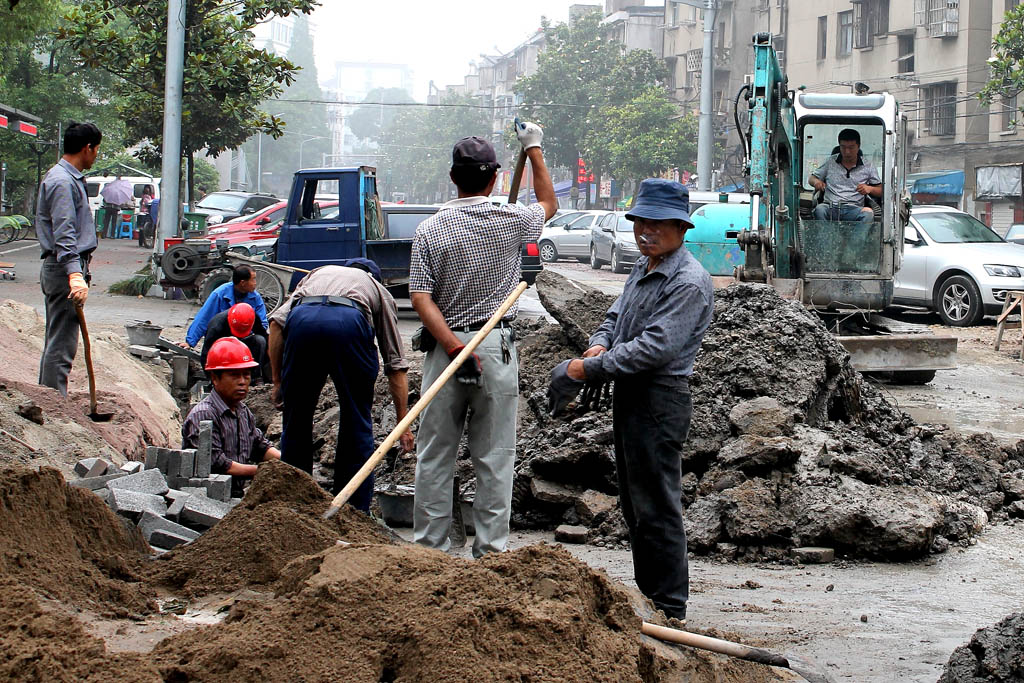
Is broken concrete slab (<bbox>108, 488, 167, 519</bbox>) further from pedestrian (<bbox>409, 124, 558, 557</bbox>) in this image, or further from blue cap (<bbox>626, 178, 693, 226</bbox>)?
blue cap (<bbox>626, 178, 693, 226</bbox>)

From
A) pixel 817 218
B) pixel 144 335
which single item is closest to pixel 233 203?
pixel 144 335

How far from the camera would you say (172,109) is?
18.7m

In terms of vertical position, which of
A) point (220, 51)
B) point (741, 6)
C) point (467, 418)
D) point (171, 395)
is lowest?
point (171, 395)

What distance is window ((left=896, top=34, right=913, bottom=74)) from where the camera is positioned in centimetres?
4056

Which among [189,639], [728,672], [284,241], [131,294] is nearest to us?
[189,639]

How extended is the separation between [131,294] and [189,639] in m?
17.3

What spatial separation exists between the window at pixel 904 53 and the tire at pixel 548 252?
1495 cm

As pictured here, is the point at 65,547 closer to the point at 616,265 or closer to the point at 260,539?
the point at 260,539

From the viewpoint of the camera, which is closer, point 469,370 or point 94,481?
point 469,370

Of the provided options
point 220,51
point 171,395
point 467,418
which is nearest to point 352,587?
point 467,418

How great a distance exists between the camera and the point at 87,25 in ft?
66.5

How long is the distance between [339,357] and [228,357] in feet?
3.70

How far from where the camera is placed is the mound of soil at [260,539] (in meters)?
4.20

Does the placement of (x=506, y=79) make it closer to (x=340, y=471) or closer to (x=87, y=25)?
(x=87, y=25)
